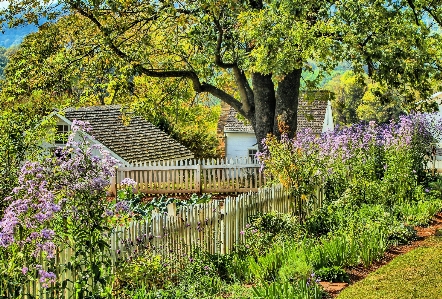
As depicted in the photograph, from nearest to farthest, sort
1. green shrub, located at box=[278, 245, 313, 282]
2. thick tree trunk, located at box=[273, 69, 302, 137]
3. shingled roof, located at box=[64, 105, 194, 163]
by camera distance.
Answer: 1. green shrub, located at box=[278, 245, 313, 282]
2. thick tree trunk, located at box=[273, 69, 302, 137]
3. shingled roof, located at box=[64, 105, 194, 163]

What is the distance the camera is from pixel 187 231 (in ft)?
30.4

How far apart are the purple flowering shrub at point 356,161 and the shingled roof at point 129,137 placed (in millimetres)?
15091

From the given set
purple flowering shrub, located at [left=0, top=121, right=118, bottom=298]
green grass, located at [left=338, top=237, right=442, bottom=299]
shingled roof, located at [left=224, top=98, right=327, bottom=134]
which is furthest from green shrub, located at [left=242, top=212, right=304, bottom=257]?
shingled roof, located at [left=224, top=98, right=327, bottom=134]

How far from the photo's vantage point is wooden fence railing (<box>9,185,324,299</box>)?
7.03 metres

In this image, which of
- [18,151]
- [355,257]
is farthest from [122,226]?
[355,257]

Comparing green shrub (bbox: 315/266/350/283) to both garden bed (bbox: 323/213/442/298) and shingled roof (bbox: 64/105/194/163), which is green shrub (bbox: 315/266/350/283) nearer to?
garden bed (bbox: 323/213/442/298)

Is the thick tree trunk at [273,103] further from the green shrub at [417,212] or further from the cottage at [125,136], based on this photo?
the cottage at [125,136]

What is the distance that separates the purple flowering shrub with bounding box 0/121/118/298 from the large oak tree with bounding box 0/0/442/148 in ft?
25.0

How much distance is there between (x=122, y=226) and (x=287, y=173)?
433 centimetres

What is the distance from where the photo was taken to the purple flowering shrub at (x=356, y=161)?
38.1ft

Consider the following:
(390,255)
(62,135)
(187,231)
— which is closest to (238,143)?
(390,255)

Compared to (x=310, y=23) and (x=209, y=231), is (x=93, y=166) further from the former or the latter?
(x=310, y=23)

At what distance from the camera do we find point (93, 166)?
627 cm

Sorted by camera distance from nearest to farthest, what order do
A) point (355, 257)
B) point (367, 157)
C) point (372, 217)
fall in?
point (355, 257), point (372, 217), point (367, 157)
